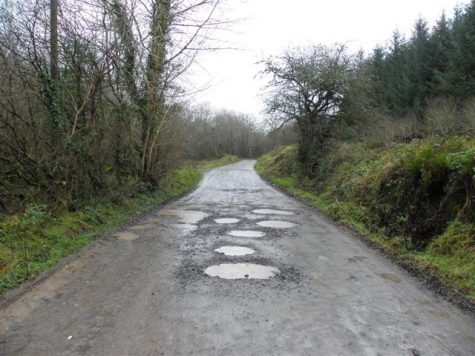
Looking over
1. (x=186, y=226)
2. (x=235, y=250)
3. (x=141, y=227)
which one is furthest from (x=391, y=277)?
(x=141, y=227)

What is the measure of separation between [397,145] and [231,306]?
10.5m

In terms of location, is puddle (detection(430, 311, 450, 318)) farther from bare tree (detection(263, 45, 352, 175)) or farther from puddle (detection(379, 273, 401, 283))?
bare tree (detection(263, 45, 352, 175))

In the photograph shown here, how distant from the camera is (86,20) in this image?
10.4m

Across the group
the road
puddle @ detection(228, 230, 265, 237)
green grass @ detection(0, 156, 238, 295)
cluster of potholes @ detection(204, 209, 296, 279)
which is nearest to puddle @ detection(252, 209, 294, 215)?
puddle @ detection(228, 230, 265, 237)

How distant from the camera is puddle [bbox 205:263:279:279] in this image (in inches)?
232

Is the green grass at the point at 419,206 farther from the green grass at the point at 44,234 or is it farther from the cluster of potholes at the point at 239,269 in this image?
the green grass at the point at 44,234

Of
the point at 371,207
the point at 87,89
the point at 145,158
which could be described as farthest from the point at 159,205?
the point at 371,207

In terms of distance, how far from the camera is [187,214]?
11.5 m

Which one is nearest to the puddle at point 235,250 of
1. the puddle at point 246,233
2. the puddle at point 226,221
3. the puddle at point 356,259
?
the puddle at point 246,233

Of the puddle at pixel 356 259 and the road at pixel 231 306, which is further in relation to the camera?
the puddle at pixel 356 259

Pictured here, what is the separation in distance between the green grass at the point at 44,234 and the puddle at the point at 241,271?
267 centimetres

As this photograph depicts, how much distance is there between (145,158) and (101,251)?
8.07 m

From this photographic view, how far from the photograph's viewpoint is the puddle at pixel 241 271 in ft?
19.4

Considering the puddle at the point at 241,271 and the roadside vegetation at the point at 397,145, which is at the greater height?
the roadside vegetation at the point at 397,145
